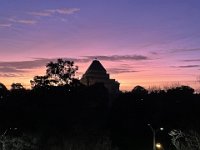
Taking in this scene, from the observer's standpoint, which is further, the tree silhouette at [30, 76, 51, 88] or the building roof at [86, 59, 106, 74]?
the building roof at [86, 59, 106, 74]

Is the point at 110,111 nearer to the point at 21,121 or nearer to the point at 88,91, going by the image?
the point at 88,91

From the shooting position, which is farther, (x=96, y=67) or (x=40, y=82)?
(x=96, y=67)

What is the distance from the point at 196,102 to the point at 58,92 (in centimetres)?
2186

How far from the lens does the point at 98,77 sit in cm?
12812

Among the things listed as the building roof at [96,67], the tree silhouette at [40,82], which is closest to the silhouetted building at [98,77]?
the building roof at [96,67]

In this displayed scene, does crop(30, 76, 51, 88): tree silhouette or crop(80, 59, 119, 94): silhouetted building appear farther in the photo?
crop(80, 59, 119, 94): silhouetted building

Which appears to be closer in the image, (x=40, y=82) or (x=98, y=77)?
(x=40, y=82)

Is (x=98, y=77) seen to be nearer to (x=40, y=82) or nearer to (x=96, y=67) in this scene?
(x=96, y=67)

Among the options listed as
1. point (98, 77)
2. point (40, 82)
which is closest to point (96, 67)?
point (98, 77)

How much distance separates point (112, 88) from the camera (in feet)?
415

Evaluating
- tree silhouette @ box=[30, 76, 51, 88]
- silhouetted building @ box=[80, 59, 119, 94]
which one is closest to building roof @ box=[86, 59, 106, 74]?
silhouetted building @ box=[80, 59, 119, 94]

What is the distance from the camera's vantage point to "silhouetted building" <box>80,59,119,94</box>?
411ft

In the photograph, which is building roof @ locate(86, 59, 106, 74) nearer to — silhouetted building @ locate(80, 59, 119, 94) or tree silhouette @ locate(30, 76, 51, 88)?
silhouetted building @ locate(80, 59, 119, 94)

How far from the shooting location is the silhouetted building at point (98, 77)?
125 meters
